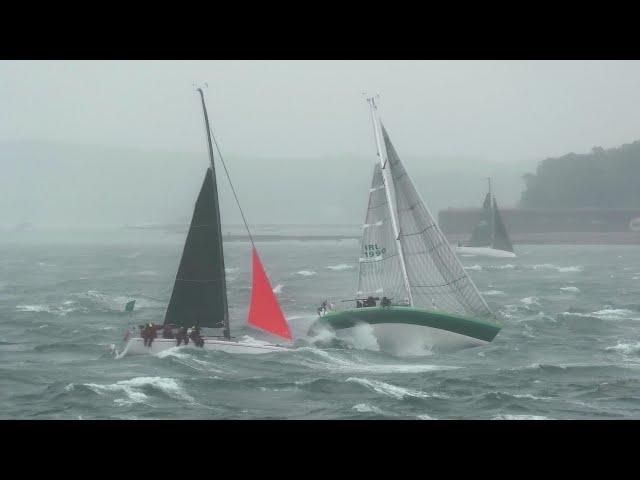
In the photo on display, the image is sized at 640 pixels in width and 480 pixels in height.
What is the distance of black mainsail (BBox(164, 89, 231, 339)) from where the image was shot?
1639 cm

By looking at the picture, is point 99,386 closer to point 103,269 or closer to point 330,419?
point 330,419

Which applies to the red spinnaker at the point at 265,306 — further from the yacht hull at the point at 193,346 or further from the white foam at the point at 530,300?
the white foam at the point at 530,300

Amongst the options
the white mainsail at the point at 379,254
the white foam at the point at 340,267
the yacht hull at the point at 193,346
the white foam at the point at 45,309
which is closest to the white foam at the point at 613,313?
the white mainsail at the point at 379,254

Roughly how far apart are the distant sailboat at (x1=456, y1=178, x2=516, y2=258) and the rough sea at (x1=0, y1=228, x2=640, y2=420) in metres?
0.46

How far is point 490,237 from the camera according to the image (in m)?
21.9

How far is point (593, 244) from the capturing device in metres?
19.4

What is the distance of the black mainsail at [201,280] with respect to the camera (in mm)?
16391

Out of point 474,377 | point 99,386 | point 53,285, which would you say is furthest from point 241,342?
point 53,285

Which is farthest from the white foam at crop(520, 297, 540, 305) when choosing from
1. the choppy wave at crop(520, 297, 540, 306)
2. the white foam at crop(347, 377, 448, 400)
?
the white foam at crop(347, 377, 448, 400)

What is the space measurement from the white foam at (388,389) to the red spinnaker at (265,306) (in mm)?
2564

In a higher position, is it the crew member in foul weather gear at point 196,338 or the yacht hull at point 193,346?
the crew member in foul weather gear at point 196,338

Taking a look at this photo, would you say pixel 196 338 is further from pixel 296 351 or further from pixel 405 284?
pixel 405 284

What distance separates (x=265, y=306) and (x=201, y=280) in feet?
4.46

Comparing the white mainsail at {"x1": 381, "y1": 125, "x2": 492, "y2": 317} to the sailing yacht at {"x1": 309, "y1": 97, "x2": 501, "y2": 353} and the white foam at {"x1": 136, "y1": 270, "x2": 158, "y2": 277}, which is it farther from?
the white foam at {"x1": 136, "y1": 270, "x2": 158, "y2": 277}
